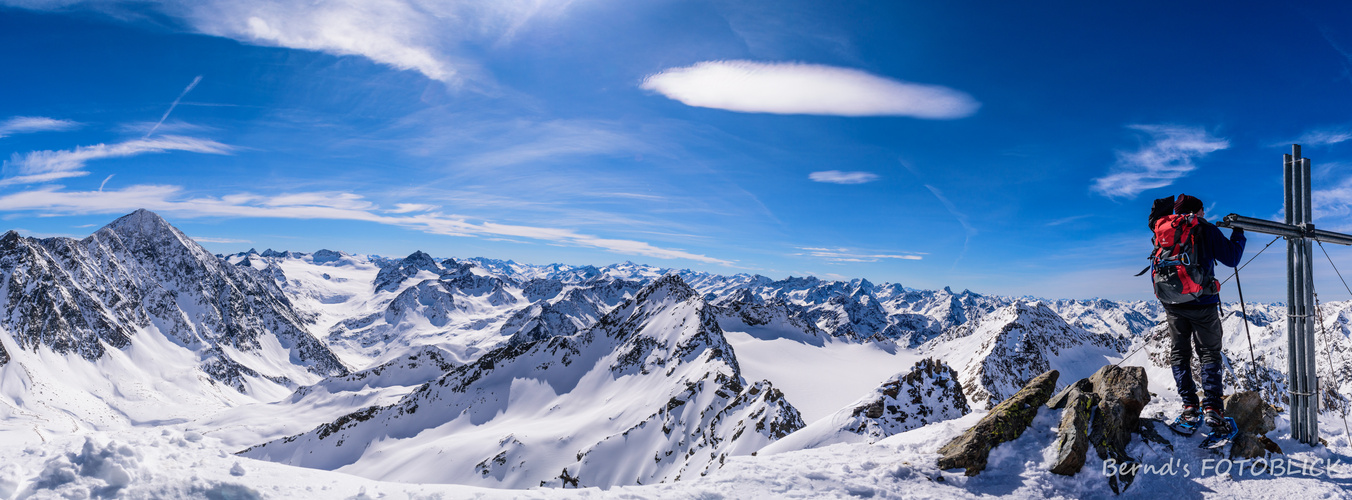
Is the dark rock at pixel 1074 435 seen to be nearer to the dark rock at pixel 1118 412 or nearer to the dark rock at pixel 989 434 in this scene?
the dark rock at pixel 1118 412

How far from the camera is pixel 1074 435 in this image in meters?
10.6

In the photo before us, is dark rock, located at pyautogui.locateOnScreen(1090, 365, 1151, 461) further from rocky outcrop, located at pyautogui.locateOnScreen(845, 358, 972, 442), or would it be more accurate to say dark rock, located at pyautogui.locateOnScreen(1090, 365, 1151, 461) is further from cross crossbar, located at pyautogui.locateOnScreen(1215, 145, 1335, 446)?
rocky outcrop, located at pyautogui.locateOnScreen(845, 358, 972, 442)

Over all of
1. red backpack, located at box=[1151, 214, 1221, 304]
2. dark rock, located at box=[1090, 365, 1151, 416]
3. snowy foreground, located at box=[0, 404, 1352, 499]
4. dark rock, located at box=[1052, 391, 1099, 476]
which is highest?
red backpack, located at box=[1151, 214, 1221, 304]

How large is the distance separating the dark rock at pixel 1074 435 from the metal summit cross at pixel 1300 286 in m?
3.66

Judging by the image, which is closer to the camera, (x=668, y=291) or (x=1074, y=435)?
(x=1074, y=435)

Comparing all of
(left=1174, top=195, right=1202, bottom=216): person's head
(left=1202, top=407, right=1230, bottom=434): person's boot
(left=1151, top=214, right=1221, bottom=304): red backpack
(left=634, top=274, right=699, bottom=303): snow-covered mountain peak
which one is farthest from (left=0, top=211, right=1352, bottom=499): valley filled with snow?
(left=1174, top=195, right=1202, bottom=216): person's head

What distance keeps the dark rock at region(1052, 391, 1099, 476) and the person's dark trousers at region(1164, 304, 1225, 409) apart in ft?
5.53

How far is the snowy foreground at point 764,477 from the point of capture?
8328 mm

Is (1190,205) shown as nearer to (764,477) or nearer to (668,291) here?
(764,477)

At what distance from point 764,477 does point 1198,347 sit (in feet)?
29.4

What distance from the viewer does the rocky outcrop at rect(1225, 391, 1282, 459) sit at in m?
10.2

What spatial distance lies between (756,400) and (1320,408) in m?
65.6

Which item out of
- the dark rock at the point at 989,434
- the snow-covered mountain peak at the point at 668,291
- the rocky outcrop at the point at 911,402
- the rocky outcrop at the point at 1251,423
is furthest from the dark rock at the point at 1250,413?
the snow-covered mountain peak at the point at 668,291

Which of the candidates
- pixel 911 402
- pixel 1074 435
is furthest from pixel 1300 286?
pixel 911 402
